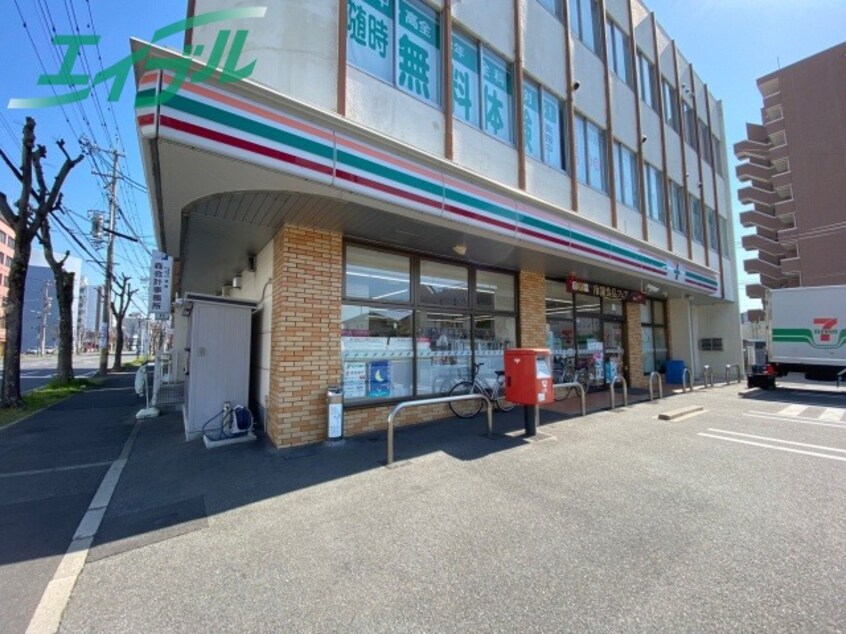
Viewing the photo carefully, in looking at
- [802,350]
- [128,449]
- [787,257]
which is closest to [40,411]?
[128,449]

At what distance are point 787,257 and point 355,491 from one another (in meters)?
43.3

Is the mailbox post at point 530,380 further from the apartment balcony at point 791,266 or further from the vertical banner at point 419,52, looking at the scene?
the apartment balcony at point 791,266

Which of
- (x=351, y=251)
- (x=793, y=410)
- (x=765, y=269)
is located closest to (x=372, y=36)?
(x=351, y=251)

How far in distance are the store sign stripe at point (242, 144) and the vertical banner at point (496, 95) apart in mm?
4175

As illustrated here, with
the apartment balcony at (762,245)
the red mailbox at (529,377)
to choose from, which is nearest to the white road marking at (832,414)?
the red mailbox at (529,377)

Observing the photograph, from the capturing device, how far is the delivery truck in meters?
11.4

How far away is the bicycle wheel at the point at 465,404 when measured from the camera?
7852 millimetres

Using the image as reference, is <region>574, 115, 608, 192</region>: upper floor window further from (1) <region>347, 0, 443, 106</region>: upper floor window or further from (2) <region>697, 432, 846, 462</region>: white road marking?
(2) <region>697, 432, 846, 462</region>: white road marking

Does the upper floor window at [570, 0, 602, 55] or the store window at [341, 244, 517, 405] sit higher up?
the upper floor window at [570, 0, 602, 55]

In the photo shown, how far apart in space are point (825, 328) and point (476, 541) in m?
14.6

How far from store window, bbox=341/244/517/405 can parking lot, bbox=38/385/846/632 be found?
173 centimetres

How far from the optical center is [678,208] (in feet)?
44.7

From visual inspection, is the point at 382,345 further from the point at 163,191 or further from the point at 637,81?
the point at 637,81

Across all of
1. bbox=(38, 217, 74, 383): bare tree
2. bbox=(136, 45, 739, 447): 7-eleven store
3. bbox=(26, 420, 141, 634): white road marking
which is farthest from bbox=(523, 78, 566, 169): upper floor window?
bbox=(38, 217, 74, 383): bare tree
